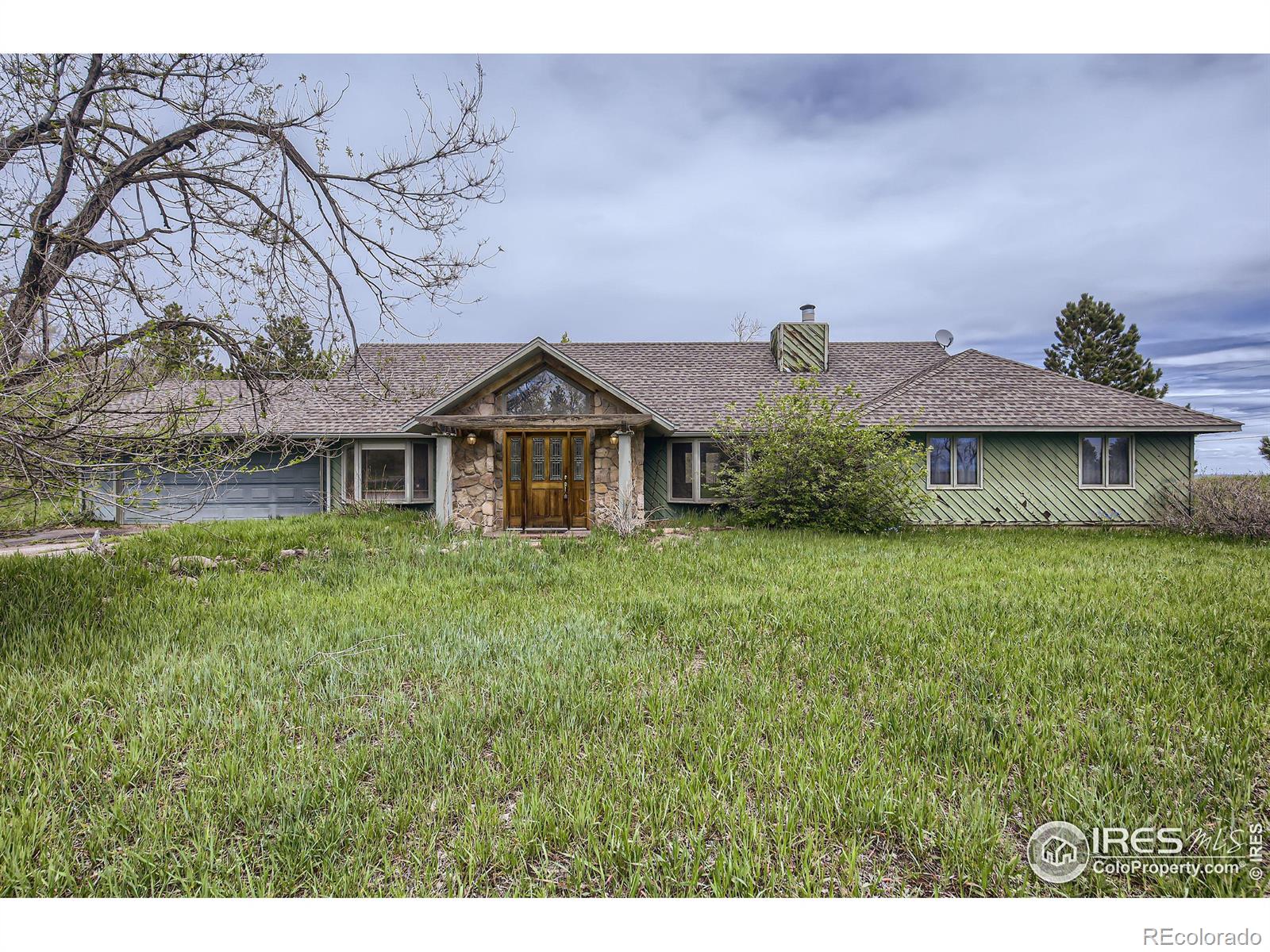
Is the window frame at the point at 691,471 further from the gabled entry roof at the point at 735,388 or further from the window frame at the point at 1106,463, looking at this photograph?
the window frame at the point at 1106,463

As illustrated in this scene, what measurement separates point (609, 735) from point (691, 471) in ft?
40.2

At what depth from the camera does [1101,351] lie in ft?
102

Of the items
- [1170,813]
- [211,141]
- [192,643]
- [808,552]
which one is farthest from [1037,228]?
[192,643]

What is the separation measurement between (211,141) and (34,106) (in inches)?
48.9

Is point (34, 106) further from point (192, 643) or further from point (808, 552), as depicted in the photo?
point (808, 552)

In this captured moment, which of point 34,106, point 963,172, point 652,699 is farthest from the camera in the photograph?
point 963,172

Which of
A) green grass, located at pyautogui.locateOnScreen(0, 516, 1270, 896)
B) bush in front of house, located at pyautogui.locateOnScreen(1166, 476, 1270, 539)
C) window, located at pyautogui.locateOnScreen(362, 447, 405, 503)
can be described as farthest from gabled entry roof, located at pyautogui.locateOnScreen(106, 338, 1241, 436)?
green grass, located at pyautogui.locateOnScreen(0, 516, 1270, 896)

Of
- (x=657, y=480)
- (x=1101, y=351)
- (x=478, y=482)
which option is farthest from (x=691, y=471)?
(x=1101, y=351)

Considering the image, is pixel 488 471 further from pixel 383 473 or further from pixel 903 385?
pixel 903 385

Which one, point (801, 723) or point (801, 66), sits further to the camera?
point (801, 66)

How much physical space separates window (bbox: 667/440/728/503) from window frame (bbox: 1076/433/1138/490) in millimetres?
9536

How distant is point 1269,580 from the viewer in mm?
6852

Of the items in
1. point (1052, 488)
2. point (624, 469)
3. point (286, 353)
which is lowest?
point (1052, 488)

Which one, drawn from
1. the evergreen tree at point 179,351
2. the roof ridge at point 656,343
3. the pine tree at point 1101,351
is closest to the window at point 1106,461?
the roof ridge at point 656,343
